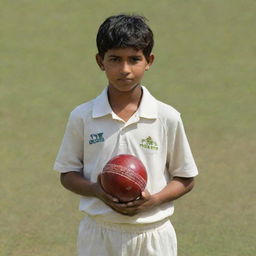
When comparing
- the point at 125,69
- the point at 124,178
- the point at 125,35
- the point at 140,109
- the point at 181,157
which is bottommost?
the point at 124,178

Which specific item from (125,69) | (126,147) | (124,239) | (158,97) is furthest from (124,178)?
(158,97)

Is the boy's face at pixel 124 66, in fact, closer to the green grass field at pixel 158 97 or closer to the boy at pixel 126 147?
the boy at pixel 126 147

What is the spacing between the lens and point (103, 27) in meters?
3.62

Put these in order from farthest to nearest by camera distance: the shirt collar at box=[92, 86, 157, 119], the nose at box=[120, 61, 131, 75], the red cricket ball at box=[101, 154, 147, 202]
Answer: the shirt collar at box=[92, 86, 157, 119] → the nose at box=[120, 61, 131, 75] → the red cricket ball at box=[101, 154, 147, 202]

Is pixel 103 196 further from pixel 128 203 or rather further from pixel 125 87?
pixel 125 87

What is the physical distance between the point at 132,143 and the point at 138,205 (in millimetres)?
295

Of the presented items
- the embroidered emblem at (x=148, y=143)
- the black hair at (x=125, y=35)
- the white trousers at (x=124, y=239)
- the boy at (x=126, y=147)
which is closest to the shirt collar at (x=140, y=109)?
the boy at (x=126, y=147)

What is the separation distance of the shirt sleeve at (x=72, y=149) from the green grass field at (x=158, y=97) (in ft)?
5.51

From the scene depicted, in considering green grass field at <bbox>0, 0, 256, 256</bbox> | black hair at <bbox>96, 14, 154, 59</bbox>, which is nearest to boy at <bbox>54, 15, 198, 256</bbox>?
black hair at <bbox>96, 14, 154, 59</bbox>

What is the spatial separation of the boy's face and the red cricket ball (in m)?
0.34

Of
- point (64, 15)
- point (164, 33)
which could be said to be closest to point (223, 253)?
point (164, 33)

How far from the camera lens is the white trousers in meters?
3.62

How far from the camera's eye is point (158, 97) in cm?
841

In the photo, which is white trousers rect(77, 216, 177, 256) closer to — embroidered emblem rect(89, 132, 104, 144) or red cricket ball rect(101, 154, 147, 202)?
red cricket ball rect(101, 154, 147, 202)
